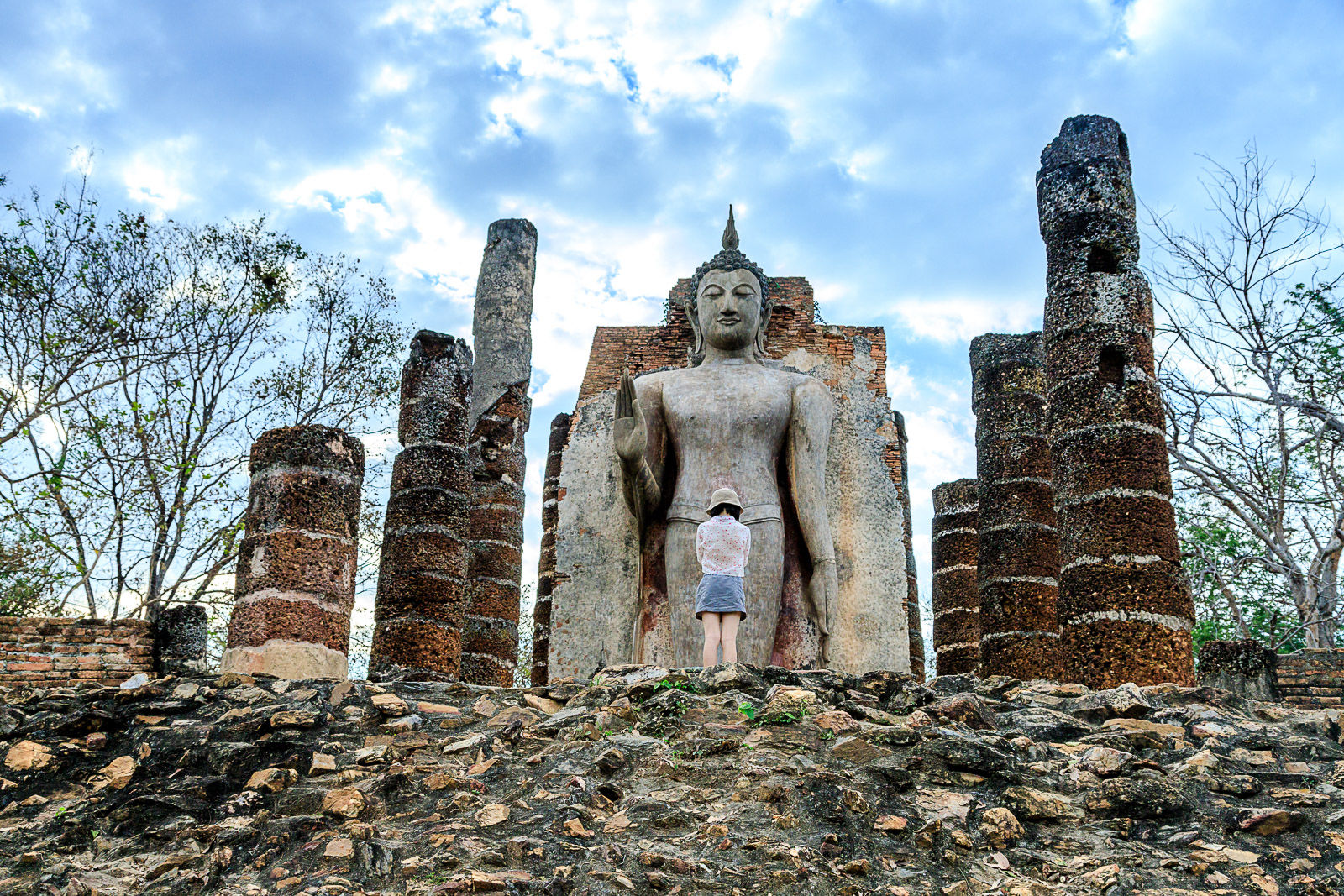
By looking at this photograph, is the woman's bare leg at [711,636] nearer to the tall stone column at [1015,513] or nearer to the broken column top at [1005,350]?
the tall stone column at [1015,513]

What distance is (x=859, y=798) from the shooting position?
4.16m

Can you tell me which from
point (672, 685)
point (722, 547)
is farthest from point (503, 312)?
point (672, 685)

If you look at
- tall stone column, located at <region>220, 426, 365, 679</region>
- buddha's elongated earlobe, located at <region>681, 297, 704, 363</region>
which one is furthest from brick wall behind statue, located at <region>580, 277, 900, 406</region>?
tall stone column, located at <region>220, 426, 365, 679</region>

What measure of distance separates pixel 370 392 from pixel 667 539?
10.8 m

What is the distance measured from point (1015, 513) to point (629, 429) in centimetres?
652

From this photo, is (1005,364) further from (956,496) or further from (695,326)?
(695,326)

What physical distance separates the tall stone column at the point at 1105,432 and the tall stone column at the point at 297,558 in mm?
5338

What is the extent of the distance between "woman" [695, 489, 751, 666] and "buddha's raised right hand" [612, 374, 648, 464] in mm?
666

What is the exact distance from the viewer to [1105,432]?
8680mm

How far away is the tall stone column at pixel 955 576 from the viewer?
543 inches

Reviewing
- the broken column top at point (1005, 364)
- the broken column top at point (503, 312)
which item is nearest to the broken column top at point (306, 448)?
the broken column top at point (503, 312)

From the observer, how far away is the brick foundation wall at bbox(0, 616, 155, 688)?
10.3 m

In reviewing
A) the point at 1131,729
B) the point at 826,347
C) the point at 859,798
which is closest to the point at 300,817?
the point at 859,798

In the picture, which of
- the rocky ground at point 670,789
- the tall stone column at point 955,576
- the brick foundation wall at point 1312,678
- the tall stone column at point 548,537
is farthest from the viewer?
the tall stone column at point 955,576
